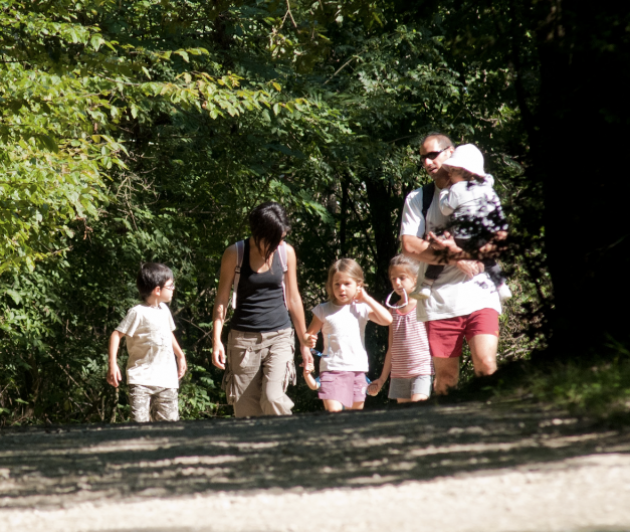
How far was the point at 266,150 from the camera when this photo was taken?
11.6 meters

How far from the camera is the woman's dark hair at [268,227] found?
607 cm

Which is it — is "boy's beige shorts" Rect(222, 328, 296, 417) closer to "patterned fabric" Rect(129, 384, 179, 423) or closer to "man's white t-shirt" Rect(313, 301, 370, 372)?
"man's white t-shirt" Rect(313, 301, 370, 372)

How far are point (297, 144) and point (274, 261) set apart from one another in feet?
17.9

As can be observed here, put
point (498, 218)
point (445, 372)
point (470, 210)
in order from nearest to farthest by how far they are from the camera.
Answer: point (498, 218) < point (470, 210) < point (445, 372)

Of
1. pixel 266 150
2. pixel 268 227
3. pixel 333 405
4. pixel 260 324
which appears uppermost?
pixel 266 150

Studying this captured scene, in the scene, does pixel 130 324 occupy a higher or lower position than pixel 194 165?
lower

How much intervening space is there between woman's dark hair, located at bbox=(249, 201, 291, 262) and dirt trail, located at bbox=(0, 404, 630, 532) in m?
1.98

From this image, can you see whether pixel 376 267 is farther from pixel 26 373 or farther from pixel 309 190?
pixel 26 373

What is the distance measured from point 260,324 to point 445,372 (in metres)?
1.35

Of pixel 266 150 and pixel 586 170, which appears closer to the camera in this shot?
pixel 586 170

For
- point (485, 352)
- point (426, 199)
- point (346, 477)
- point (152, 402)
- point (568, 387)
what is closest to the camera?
point (346, 477)

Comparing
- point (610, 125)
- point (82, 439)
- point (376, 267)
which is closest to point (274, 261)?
point (82, 439)

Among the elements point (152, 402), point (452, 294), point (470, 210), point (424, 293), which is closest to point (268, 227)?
point (424, 293)

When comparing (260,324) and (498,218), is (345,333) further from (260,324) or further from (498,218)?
(498,218)
